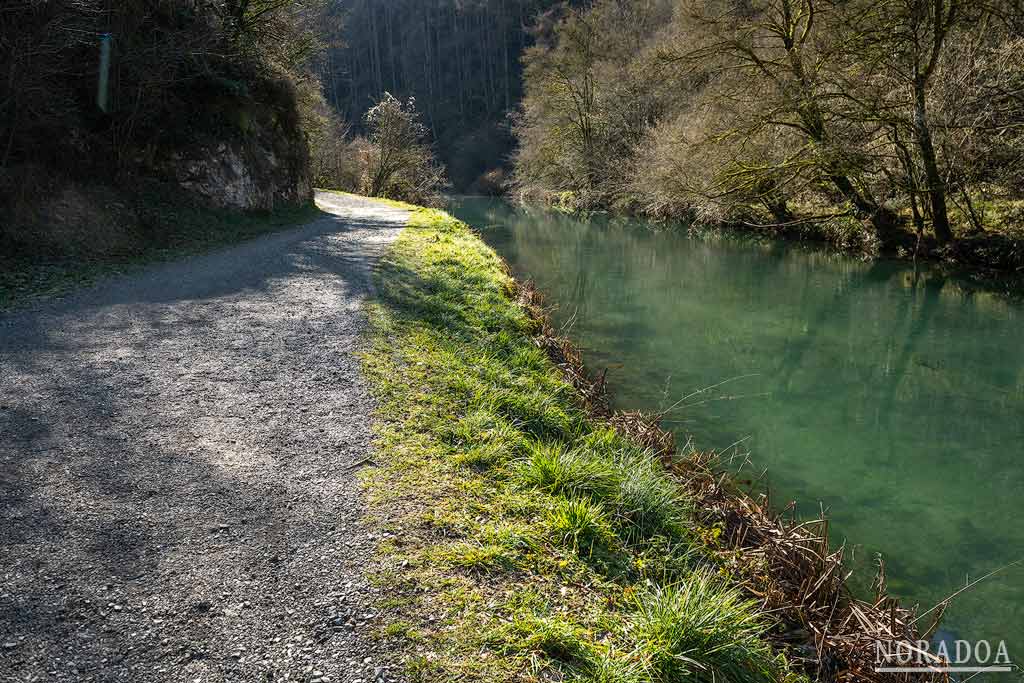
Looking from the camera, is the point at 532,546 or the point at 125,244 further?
the point at 125,244

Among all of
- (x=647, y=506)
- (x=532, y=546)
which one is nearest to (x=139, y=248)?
(x=532, y=546)

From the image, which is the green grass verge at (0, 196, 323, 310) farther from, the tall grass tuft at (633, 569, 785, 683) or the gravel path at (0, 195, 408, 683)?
the tall grass tuft at (633, 569, 785, 683)

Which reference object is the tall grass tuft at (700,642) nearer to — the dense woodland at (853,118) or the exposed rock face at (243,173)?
the dense woodland at (853,118)

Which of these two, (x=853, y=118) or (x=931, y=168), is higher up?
(x=853, y=118)

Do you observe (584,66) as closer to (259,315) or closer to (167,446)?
(259,315)

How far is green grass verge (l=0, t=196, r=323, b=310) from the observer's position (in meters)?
7.93

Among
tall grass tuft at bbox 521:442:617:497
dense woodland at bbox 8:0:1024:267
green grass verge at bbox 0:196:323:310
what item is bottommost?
tall grass tuft at bbox 521:442:617:497

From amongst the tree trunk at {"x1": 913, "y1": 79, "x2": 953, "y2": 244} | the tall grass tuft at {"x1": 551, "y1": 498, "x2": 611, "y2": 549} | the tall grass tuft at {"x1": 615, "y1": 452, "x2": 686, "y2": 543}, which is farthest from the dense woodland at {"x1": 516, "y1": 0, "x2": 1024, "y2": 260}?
the tall grass tuft at {"x1": 551, "y1": 498, "x2": 611, "y2": 549}

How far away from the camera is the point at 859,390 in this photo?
296 inches

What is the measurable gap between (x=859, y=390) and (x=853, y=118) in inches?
345

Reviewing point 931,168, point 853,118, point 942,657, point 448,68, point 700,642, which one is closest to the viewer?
point 700,642

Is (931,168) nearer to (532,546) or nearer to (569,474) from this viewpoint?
(569,474)

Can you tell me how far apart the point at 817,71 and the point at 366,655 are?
16.0 m

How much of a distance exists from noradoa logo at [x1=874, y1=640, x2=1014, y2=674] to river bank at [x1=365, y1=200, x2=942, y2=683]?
66 millimetres
